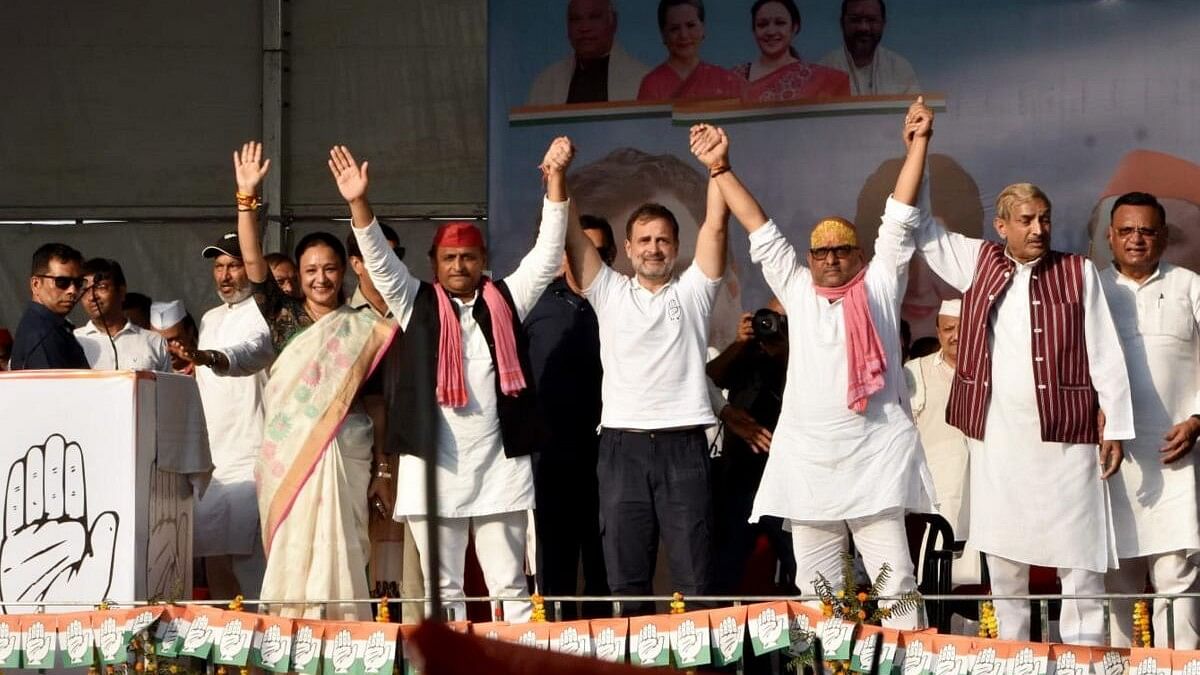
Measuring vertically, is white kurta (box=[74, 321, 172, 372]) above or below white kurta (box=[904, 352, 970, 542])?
above

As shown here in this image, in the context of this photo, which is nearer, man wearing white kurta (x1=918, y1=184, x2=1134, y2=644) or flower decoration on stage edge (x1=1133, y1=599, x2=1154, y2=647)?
flower decoration on stage edge (x1=1133, y1=599, x2=1154, y2=647)

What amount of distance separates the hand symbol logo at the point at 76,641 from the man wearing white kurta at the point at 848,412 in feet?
7.20

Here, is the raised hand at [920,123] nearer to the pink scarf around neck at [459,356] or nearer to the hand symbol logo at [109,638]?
the pink scarf around neck at [459,356]

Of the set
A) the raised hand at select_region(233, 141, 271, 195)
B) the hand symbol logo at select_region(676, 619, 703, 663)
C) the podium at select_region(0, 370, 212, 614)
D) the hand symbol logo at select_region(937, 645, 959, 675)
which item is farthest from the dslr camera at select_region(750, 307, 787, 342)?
the podium at select_region(0, 370, 212, 614)

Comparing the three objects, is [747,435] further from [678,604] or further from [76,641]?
[76,641]

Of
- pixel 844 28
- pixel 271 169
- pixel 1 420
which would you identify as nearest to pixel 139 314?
pixel 271 169

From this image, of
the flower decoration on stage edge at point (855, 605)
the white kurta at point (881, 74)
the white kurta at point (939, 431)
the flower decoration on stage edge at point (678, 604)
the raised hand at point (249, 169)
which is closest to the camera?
the flower decoration on stage edge at point (855, 605)

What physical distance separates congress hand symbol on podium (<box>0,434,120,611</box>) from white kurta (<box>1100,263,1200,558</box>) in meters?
3.44

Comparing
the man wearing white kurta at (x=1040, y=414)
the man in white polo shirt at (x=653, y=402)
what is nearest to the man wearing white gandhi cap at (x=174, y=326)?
the man in white polo shirt at (x=653, y=402)

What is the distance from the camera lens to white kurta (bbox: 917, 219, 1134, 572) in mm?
5930

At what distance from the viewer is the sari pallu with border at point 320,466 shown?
6199 millimetres

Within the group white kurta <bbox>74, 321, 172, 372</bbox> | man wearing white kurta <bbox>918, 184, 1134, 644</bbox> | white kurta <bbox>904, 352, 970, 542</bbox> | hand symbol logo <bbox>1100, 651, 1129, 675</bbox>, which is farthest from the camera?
white kurta <bbox>74, 321, 172, 372</bbox>

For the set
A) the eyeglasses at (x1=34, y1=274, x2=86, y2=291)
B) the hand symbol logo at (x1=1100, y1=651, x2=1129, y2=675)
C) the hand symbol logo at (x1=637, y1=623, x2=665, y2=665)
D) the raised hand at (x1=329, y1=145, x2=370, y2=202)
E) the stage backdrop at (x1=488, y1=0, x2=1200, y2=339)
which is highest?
the stage backdrop at (x1=488, y1=0, x2=1200, y2=339)

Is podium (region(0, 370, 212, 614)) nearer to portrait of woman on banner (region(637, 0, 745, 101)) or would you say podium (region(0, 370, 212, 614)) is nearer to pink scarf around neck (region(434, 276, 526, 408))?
pink scarf around neck (region(434, 276, 526, 408))
